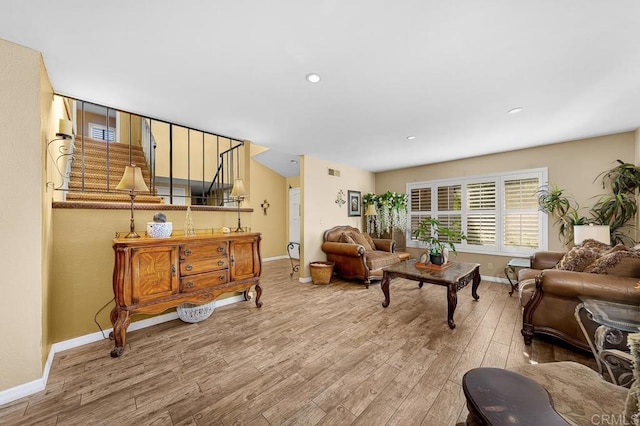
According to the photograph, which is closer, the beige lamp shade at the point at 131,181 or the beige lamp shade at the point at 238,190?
the beige lamp shade at the point at 131,181

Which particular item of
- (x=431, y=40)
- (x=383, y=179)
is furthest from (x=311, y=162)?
(x=431, y=40)

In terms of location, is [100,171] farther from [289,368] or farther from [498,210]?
[498,210]

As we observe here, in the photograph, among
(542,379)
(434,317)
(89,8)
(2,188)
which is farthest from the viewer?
(434,317)

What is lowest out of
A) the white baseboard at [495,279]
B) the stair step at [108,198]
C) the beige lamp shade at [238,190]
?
the white baseboard at [495,279]

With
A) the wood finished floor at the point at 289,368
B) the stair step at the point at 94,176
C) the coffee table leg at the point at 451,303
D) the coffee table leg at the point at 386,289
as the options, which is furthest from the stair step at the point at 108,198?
the coffee table leg at the point at 451,303

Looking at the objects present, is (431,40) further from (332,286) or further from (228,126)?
(332,286)

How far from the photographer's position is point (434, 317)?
2.90 m

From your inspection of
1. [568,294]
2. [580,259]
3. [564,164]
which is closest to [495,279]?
[564,164]

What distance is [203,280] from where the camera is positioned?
8.91 feet

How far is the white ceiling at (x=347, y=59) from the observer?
1.45m

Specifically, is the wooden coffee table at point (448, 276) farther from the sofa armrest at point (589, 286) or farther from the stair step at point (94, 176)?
the stair step at point (94, 176)

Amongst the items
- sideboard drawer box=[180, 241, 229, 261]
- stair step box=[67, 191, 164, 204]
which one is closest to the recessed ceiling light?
sideboard drawer box=[180, 241, 229, 261]

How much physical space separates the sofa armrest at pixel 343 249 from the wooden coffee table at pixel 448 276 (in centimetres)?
91

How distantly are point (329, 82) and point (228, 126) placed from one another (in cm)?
172
